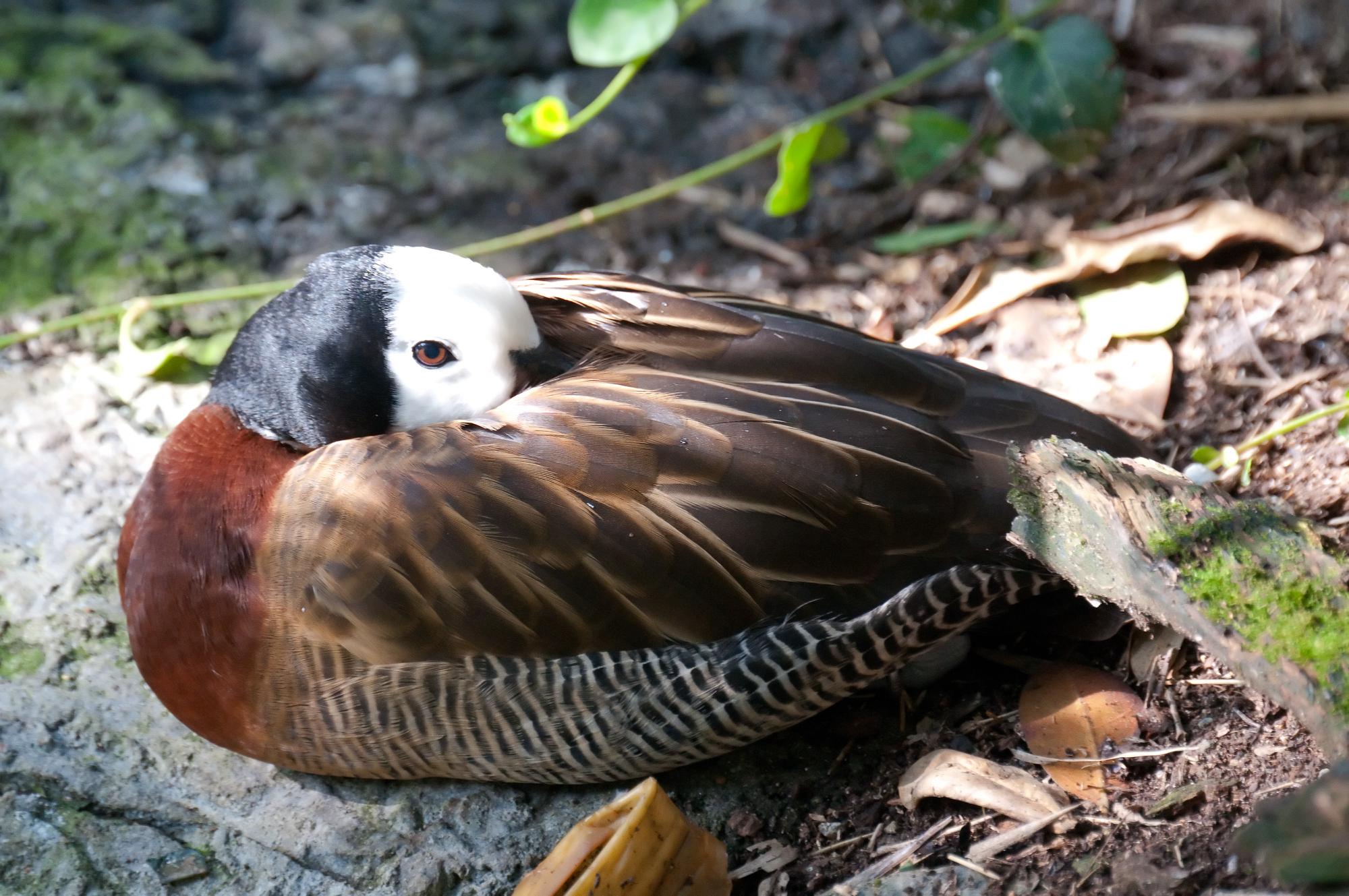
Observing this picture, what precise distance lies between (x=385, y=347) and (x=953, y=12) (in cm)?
229

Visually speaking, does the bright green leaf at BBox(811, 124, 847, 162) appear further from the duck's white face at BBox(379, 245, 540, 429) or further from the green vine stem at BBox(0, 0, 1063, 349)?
the duck's white face at BBox(379, 245, 540, 429)

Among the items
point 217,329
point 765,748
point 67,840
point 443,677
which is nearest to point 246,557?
point 443,677

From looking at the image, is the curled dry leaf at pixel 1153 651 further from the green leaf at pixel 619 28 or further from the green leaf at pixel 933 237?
the green leaf at pixel 619 28

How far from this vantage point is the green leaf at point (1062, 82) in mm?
3855

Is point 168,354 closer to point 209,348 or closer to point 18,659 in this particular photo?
point 209,348

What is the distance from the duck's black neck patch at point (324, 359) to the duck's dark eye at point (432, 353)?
7cm

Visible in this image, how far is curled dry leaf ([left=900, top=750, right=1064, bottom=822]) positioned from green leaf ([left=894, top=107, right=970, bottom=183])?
2613 millimetres

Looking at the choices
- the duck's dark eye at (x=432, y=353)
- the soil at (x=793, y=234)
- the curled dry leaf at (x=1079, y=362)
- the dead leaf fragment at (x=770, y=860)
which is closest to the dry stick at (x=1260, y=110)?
the soil at (x=793, y=234)

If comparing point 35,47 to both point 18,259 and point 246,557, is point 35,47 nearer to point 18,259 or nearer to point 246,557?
point 18,259

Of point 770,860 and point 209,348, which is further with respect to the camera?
point 209,348

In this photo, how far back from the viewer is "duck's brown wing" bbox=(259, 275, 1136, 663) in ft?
8.16

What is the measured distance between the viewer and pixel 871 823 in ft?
Result: 8.46

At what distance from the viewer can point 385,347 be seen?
111 inches

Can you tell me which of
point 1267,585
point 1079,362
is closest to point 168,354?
point 1079,362
